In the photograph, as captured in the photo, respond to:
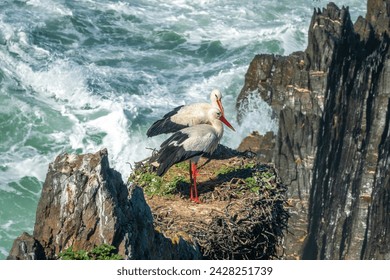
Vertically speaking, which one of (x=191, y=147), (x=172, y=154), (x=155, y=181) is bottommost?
(x=155, y=181)

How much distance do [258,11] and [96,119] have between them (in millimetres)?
15870

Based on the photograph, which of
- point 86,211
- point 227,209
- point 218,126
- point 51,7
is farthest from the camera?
point 51,7

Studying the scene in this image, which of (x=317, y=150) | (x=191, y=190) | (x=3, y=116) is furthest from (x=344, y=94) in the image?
(x=191, y=190)

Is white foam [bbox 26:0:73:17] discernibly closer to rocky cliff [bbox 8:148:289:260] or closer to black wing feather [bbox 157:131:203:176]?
rocky cliff [bbox 8:148:289:260]

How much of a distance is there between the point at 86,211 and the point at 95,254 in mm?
526

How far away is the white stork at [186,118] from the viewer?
18391 millimetres

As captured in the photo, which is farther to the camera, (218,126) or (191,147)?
(218,126)

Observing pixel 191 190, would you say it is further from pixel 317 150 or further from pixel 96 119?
pixel 96 119

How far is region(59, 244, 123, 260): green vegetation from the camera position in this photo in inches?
446

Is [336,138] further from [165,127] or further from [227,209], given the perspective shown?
[227,209]

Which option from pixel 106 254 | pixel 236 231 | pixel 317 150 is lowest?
pixel 317 150

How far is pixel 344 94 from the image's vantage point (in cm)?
3144

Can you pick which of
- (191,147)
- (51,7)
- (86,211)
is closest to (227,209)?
(191,147)

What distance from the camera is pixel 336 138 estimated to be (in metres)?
31.5
